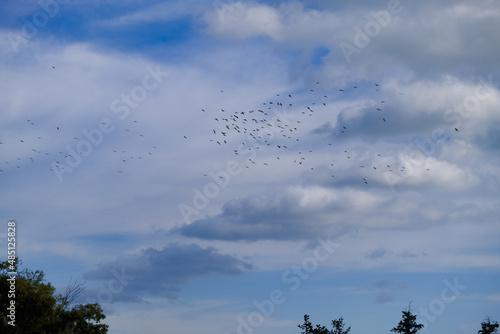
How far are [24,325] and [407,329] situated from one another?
1875 inches

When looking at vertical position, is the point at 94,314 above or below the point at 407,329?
below

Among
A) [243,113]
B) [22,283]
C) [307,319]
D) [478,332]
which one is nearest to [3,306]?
[22,283]

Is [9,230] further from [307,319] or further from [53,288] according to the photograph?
[307,319]

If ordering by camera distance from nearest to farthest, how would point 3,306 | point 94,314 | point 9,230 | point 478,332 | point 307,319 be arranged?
point 9,230, point 3,306, point 94,314, point 478,332, point 307,319

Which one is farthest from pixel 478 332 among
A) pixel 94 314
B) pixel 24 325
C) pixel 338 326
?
pixel 24 325

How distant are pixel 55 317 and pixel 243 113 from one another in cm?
2939

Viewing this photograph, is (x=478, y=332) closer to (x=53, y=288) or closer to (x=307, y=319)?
(x=307, y=319)

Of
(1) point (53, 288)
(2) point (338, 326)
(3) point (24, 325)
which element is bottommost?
(3) point (24, 325)

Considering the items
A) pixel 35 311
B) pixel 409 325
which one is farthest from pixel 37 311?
pixel 409 325

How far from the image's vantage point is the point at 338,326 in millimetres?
85750

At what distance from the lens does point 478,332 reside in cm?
8138

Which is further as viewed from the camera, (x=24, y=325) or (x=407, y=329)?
(x=407, y=329)

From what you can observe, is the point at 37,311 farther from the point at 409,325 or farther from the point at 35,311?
the point at 409,325

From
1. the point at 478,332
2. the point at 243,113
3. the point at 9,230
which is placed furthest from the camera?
the point at 478,332
